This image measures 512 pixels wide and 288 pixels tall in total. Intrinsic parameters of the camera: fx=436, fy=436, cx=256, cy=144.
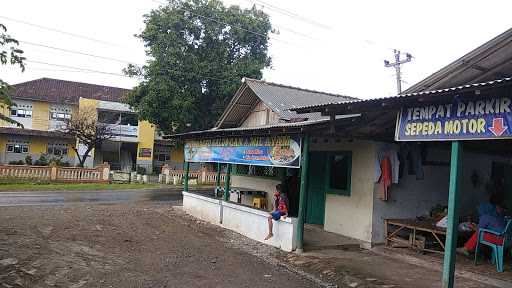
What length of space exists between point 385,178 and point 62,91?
121 feet

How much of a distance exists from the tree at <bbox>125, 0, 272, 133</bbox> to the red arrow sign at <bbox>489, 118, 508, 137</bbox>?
22952 millimetres

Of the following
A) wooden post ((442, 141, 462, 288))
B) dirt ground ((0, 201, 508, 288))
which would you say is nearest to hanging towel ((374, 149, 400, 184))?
dirt ground ((0, 201, 508, 288))

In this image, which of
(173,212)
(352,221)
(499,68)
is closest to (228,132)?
(352,221)

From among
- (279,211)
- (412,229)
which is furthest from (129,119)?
(412,229)

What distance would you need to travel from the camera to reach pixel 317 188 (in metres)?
12.2

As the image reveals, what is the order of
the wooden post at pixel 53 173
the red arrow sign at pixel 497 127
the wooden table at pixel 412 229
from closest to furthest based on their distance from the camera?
the red arrow sign at pixel 497 127 → the wooden table at pixel 412 229 → the wooden post at pixel 53 173

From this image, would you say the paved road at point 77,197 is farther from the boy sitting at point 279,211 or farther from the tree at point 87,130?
the boy sitting at point 279,211

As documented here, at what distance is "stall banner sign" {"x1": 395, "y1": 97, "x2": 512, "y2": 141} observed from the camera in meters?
5.53

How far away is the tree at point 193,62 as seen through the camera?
90.1ft

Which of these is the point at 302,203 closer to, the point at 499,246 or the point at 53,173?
the point at 499,246

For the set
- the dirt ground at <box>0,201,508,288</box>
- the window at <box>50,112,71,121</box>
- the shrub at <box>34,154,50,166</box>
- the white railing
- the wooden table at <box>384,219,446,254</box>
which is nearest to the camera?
the dirt ground at <box>0,201,508,288</box>

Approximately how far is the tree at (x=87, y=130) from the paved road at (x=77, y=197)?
10576 millimetres

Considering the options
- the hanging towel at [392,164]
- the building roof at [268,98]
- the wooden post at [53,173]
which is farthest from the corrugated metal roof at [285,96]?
the wooden post at [53,173]

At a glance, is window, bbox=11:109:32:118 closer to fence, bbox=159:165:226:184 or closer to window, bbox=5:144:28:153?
window, bbox=5:144:28:153
